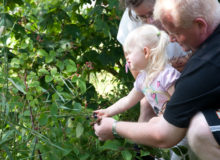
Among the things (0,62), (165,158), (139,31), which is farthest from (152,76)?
(0,62)

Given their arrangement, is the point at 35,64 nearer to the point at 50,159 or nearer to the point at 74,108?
the point at 74,108

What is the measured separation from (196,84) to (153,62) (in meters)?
0.55

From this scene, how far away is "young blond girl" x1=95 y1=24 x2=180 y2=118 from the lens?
1771mm

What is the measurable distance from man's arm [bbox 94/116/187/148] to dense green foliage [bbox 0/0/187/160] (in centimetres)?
8

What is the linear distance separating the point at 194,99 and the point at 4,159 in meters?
1.00

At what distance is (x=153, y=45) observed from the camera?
181cm

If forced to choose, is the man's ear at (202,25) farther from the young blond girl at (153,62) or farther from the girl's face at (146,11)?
the girl's face at (146,11)

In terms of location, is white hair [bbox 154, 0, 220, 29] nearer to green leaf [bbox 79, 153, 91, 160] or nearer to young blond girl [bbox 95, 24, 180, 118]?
young blond girl [bbox 95, 24, 180, 118]

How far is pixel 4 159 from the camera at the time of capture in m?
1.65

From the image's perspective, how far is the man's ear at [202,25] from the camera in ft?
4.33

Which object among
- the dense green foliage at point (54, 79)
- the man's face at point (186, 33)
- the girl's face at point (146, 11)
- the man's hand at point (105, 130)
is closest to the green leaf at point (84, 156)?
the dense green foliage at point (54, 79)

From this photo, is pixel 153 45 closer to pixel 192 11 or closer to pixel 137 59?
pixel 137 59

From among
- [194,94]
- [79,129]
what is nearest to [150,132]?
[194,94]

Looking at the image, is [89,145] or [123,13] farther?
[123,13]
